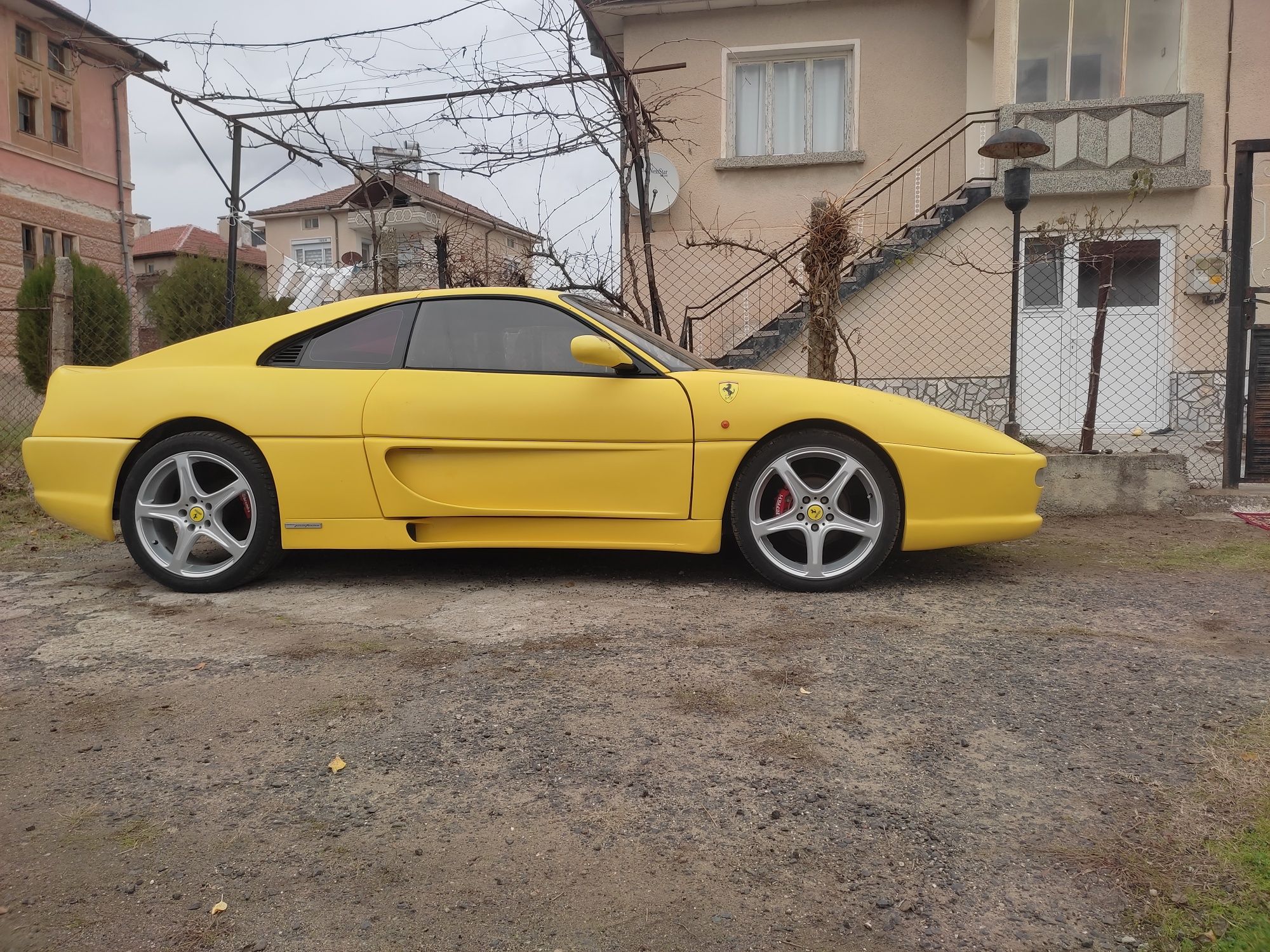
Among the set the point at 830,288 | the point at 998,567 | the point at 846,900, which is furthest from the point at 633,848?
the point at 830,288

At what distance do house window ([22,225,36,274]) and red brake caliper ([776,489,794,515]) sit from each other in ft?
72.7

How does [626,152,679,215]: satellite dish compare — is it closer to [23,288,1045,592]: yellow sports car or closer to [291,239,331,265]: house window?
[23,288,1045,592]: yellow sports car

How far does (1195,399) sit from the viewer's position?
10.8 m

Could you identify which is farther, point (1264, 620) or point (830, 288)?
point (830, 288)

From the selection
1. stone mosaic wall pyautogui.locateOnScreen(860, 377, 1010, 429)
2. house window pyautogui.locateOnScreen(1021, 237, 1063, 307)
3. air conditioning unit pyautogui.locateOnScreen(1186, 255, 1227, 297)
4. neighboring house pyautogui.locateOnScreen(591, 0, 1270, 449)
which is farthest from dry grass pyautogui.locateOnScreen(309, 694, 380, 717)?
air conditioning unit pyautogui.locateOnScreen(1186, 255, 1227, 297)

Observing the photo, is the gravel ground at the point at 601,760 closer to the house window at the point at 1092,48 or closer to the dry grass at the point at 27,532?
the dry grass at the point at 27,532

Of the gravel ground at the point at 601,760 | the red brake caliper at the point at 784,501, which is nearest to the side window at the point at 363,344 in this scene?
the gravel ground at the point at 601,760

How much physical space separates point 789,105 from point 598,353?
10392mm

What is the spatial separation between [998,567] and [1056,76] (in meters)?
9.82

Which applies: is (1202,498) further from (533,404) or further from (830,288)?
(533,404)

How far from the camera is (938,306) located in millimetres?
11273

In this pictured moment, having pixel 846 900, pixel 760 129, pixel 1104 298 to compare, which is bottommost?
pixel 846 900

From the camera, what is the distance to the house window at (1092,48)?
39.2 feet

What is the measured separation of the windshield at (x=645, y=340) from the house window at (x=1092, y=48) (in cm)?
943
